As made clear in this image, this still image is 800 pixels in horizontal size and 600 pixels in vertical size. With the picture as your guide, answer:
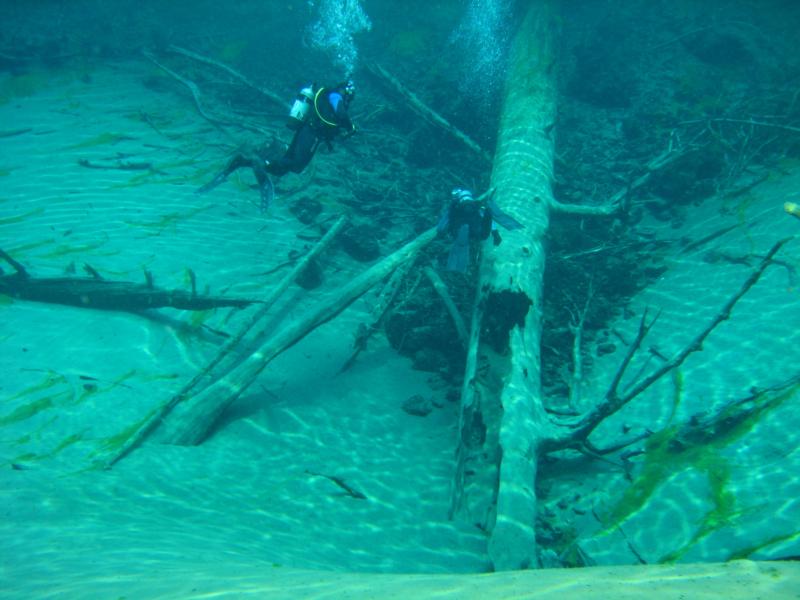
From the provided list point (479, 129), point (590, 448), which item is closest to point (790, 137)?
point (479, 129)

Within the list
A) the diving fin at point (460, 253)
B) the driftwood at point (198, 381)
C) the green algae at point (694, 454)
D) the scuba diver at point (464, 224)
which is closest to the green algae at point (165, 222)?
the driftwood at point (198, 381)

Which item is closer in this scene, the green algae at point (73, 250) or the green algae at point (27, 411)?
the green algae at point (27, 411)

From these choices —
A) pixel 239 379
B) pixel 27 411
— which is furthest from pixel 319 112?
pixel 27 411

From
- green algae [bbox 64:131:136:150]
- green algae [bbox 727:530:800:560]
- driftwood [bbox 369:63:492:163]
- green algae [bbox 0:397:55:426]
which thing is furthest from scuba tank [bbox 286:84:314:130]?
green algae [bbox 64:131:136:150]

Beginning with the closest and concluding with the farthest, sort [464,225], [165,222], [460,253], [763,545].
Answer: [763,545], [460,253], [464,225], [165,222]

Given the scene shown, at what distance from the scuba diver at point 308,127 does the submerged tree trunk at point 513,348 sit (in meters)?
2.55

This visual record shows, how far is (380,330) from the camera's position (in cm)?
613

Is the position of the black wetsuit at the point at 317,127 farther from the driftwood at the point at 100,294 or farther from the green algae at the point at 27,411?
the green algae at the point at 27,411

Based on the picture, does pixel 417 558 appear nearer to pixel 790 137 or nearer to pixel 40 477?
pixel 40 477

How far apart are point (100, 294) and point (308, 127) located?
3.49 meters

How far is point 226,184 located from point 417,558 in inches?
322

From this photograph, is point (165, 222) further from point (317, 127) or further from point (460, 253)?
point (460, 253)

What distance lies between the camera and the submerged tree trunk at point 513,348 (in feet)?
11.0

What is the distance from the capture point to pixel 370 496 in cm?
378
